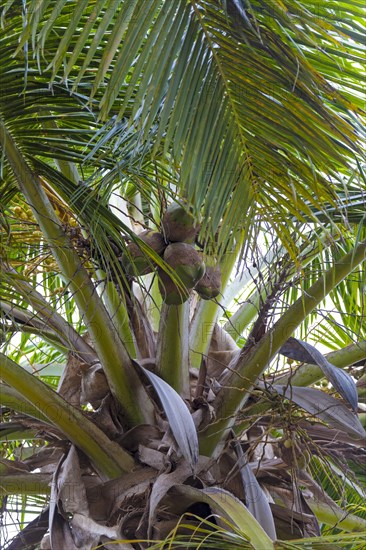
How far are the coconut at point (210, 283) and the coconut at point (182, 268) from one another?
64mm

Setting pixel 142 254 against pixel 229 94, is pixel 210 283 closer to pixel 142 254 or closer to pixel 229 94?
pixel 142 254

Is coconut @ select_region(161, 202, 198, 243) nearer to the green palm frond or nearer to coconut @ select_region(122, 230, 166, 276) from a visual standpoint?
coconut @ select_region(122, 230, 166, 276)

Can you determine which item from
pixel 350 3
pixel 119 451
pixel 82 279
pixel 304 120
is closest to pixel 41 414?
pixel 119 451

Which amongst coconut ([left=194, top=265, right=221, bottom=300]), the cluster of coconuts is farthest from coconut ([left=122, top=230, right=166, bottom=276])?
coconut ([left=194, top=265, right=221, bottom=300])

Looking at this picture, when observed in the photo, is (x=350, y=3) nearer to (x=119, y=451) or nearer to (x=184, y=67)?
(x=184, y=67)

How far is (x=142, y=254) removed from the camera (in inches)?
62.2

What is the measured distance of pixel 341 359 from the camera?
180 centimetres

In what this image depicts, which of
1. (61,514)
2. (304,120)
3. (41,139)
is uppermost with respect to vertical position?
(41,139)

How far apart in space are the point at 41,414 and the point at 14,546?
0.38 m

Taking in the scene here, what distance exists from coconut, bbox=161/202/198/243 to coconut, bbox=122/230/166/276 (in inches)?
0.9

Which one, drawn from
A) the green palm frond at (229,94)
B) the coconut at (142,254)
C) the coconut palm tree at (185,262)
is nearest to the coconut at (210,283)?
the coconut palm tree at (185,262)

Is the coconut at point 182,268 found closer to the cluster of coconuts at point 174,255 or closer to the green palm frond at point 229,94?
the cluster of coconuts at point 174,255

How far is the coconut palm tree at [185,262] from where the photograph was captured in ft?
4.03

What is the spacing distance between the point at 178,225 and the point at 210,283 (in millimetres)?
177
